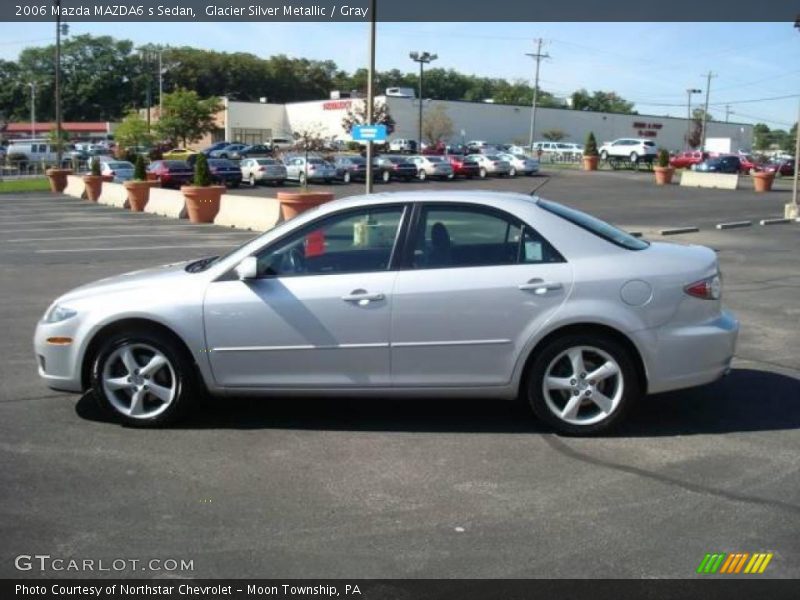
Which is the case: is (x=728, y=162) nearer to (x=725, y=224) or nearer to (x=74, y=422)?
(x=725, y=224)

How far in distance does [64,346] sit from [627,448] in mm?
3752

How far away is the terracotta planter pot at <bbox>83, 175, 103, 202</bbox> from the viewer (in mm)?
35625

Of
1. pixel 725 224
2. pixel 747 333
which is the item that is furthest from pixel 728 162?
pixel 747 333

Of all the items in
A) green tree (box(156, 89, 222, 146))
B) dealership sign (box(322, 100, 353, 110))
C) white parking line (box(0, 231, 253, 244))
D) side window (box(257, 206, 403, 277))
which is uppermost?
dealership sign (box(322, 100, 353, 110))

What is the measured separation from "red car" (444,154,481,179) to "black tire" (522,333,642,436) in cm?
4523

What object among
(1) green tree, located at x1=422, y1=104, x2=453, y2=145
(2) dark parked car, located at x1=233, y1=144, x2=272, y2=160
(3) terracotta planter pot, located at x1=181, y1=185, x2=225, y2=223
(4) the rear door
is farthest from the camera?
(1) green tree, located at x1=422, y1=104, x2=453, y2=145

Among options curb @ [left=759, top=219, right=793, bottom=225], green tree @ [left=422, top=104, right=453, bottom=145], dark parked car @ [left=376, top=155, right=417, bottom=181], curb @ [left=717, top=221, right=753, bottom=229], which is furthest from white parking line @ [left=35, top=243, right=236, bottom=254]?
green tree @ [left=422, top=104, right=453, bottom=145]

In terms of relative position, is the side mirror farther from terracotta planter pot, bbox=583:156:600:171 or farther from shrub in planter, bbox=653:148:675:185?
terracotta planter pot, bbox=583:156:600:171

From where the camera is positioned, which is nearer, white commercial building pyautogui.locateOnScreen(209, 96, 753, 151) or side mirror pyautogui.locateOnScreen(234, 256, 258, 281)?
side mirror pyautogui.locateOnScreen(234, 256, 258, 281)

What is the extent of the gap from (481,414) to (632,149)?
5880 centimetres

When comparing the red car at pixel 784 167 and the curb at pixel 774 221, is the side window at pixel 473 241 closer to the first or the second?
the curb at pixel 774 221

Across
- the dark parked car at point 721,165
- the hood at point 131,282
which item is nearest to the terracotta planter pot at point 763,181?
the dark parked car at point 721,165
